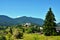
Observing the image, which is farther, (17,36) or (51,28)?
(17,36)

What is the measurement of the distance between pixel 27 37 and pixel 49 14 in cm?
1584

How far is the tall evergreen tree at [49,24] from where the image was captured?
48.6m

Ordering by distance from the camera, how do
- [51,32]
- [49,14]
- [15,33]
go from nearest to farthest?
[51,32]
[49,14]
[15,33]

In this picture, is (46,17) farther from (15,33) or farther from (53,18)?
(15,33)

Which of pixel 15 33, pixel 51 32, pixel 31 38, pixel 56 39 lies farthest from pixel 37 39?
pixel 15 33

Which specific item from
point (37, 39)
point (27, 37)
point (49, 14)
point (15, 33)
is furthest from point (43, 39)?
point (15, 33)

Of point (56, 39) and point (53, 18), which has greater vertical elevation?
point (53, 18)

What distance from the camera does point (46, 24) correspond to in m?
50.3

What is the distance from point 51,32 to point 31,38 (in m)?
13.3

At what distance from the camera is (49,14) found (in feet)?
171

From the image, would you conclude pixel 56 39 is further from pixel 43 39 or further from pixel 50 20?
pixel 50 20

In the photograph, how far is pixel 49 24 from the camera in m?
50.2

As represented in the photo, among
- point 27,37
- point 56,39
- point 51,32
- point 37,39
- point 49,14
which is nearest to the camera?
point 56,39

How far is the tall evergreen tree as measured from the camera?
48.6 metres
